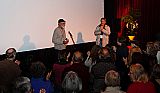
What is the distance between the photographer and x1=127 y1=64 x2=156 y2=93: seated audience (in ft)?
12.4

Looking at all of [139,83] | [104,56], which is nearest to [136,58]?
[104,56]

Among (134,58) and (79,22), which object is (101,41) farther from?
(134,58)

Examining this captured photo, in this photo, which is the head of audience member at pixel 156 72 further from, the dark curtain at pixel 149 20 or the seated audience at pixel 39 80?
the dark curtain at pixel 149 20

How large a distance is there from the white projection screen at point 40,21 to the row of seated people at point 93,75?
1701 mm

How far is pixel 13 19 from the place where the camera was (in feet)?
21.9

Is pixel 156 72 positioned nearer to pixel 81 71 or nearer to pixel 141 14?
pixel 81 71

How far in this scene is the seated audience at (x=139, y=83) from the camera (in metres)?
3.77

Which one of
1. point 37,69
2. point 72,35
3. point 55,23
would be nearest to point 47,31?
point 55,23

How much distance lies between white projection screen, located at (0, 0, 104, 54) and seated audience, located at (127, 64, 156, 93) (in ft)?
10.7

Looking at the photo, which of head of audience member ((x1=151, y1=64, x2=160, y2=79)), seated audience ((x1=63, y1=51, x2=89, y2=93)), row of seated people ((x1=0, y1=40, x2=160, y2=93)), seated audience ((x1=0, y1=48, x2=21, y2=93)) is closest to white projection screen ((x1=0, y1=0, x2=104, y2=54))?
row of seated people ((x1=0, y1=40, x2=160, y2=93))

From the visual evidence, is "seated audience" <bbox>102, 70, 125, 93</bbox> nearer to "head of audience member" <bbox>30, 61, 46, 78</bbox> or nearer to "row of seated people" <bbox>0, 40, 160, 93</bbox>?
"row of seated people" <bbox>0, 40, 160, 93</bbox>

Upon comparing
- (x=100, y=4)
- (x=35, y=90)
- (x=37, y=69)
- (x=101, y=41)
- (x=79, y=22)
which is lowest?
(x=35, y=90)

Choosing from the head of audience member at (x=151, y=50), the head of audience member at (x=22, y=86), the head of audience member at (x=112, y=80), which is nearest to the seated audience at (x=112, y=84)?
the head of audience member at (x=112, y=80)

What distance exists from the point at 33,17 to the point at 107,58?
3.01m
